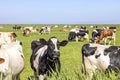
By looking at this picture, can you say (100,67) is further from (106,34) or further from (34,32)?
(34,32)

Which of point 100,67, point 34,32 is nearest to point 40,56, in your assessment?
point 100,67

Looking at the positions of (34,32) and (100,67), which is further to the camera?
(34,32)

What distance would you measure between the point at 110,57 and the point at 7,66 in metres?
3.36

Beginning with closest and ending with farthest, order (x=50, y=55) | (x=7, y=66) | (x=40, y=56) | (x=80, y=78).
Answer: (x=80, y=78), (x=7, y=66), (x=50, y=55), (x=40, y=56)

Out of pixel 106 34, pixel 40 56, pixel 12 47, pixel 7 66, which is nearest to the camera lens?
pixel 7 66

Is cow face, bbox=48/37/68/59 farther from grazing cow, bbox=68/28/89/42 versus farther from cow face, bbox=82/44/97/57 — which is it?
grazing cow, bbox=68/28/89/42

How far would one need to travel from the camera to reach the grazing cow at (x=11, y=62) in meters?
8.04

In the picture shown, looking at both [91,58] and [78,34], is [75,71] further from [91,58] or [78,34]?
[78,34]

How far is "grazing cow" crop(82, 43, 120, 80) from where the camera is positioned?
9.47 meters

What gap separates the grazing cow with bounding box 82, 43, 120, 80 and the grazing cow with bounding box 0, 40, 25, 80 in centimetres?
220

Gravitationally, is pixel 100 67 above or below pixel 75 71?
below

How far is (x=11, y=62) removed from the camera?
8.99 meters

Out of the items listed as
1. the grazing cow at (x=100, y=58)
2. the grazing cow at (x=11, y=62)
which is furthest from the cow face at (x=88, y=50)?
the grazing cow at (x=11, y=62)

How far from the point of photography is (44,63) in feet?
30.7
